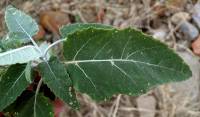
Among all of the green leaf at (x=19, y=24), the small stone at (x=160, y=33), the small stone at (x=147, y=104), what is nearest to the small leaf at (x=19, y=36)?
the green leaf at (x=19, y=24)

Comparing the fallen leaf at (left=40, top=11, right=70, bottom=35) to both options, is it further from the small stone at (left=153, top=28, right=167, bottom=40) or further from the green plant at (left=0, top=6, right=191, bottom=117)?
the green plant at (left=0, top=6, right=191, bottom=117)

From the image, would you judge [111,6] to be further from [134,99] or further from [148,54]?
[148,54]

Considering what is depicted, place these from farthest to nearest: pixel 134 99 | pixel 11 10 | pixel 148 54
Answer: pixel 134 99 < pixel 11 10 < pixel 148 54

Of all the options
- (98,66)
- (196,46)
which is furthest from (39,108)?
(196,46)

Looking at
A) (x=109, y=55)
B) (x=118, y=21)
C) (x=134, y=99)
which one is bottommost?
(x=134, y=99)

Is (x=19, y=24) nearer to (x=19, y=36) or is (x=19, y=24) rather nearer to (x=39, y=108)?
(x=19, y=36)

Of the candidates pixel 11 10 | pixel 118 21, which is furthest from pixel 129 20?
pixel 11 10

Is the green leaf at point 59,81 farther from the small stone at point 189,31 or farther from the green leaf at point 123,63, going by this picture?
the small stone at point 189,31
